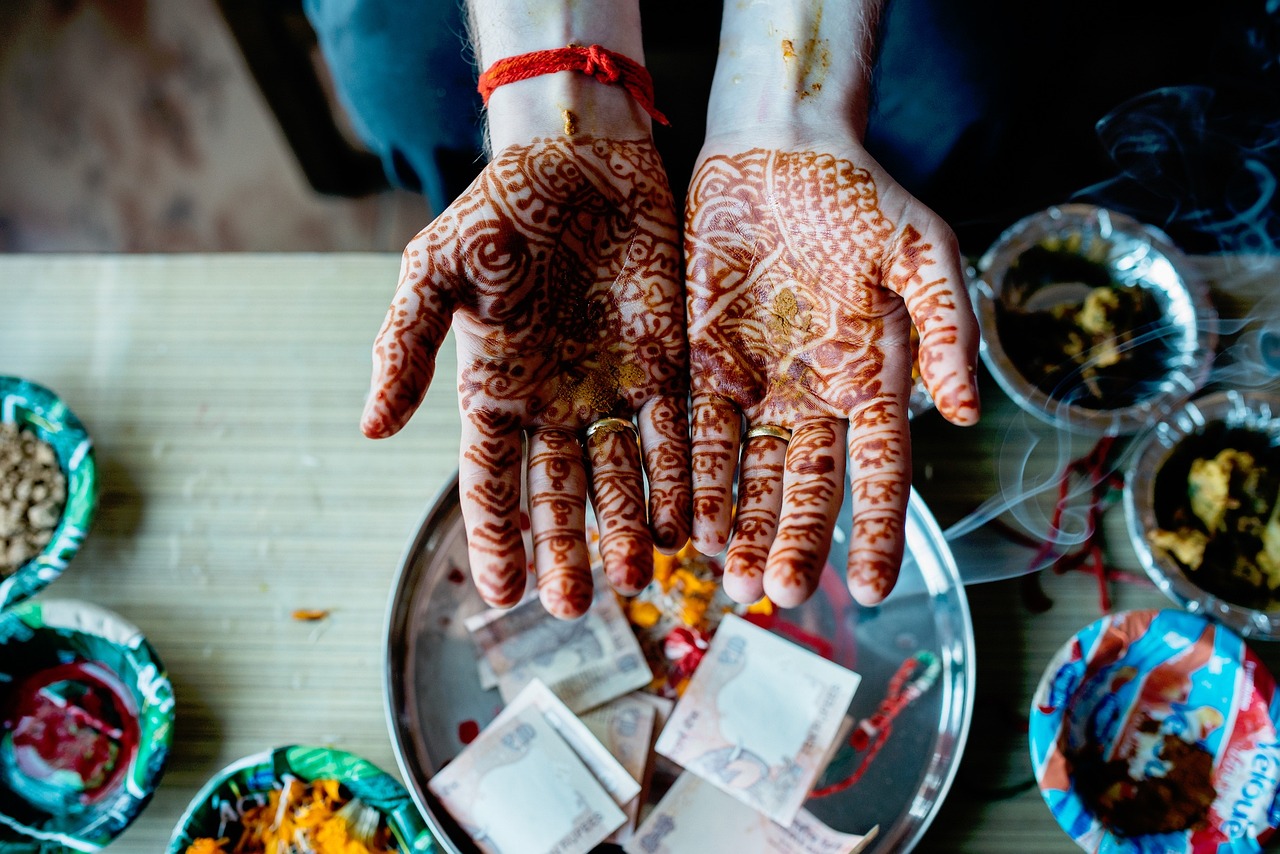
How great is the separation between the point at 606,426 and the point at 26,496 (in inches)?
30.3

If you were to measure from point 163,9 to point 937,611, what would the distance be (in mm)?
2468

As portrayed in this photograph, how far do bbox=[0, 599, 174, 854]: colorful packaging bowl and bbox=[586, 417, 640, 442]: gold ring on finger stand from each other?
1.94 feet

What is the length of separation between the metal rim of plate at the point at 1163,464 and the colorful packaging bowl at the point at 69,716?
1189mm

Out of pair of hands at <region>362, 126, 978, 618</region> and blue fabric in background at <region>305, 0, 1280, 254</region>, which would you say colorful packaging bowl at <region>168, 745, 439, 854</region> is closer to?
pair of hands at <region>362, 126, 978, 618</region>

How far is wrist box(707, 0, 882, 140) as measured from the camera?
0.91m

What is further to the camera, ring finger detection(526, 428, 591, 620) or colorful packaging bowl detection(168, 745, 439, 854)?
colorful packaging bowl detection(168, 745, 439, 854)

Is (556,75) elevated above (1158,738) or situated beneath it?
elevated above

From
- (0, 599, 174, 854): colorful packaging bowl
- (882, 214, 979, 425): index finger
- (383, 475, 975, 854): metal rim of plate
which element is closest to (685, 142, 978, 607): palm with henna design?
(882, 214, 979, 425): index finger

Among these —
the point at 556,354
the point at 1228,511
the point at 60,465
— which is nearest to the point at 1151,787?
the point at 1228,511

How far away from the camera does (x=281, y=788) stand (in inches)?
35.7

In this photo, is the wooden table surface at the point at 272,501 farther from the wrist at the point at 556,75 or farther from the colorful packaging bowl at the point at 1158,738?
the wrist at the point at 556,75

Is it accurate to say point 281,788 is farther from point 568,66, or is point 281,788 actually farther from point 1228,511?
point 1228,511

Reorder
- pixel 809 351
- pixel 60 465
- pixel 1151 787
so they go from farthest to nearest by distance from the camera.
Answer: pixel 60 465 < pixel 1151 787 < pixel 809 351

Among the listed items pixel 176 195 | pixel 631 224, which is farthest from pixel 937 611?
pixel 176 195
